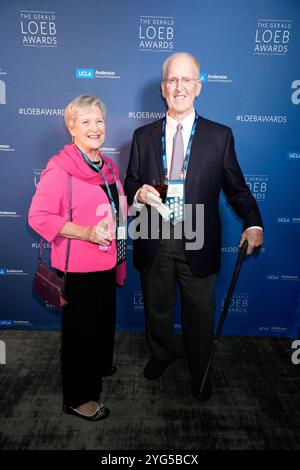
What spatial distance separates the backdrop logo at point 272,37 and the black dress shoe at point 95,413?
2678 mm

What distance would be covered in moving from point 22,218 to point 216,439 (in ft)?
7.08

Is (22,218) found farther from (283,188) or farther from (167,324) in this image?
(283,188)

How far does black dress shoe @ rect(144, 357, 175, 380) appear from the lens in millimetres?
2391

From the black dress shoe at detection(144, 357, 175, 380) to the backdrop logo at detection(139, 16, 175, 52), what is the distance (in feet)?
7.57

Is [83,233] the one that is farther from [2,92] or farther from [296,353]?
[296,353]

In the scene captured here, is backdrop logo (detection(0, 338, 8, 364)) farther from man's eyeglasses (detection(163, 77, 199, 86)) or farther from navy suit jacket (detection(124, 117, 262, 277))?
man's eyeglasses (detection(163, 77, 199, 86))

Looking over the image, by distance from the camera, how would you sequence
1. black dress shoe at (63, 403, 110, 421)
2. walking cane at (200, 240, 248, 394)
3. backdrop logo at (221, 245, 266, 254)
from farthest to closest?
backdrop logo at (221, 245, 266, 254) < black dress shoe at (63, 403, 110, 421) < walking cane at (200, 240, 248, 394)

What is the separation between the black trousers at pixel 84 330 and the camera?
1.81 m

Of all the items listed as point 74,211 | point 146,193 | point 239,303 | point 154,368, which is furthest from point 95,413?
point 239,303

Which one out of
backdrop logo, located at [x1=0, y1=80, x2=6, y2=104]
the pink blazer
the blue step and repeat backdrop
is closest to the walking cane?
the pink blazer

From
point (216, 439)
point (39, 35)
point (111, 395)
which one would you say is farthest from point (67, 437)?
point (39, 35)

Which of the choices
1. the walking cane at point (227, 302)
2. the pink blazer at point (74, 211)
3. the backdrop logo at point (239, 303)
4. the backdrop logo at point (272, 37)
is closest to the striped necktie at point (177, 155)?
the pink blazer at point (74, 211)

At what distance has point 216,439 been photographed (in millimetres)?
1904
